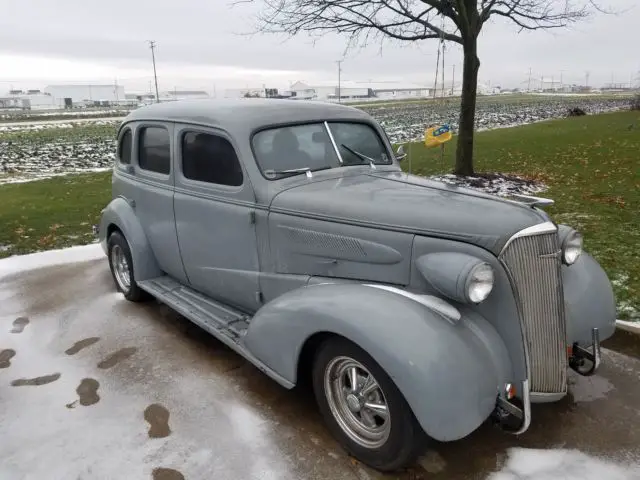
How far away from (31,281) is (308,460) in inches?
172

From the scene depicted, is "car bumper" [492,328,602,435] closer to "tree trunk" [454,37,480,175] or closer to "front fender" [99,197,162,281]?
"front fender" [99,197,162,281]

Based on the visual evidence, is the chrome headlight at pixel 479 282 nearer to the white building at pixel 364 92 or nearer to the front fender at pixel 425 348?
the front fender at pixel 425 348

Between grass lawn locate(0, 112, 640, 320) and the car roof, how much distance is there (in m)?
1.19

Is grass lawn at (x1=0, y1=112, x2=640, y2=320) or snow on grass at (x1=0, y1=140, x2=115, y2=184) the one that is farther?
snow on grass at (x1=0, y1=140, x2=115, y2=184)

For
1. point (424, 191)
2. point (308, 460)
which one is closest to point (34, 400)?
point (308, 460)

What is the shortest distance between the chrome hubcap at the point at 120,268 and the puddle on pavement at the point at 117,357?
1134 mm

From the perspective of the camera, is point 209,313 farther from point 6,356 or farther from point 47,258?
point 47,258

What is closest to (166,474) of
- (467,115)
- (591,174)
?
(467,115)

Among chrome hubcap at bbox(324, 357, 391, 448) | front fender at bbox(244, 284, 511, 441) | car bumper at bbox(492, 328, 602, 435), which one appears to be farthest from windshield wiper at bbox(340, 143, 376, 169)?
car bumper at bbox(492, 328, 602, 435)

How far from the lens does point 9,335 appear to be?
4.46 metres

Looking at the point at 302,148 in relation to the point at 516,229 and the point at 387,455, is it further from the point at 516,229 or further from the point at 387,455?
the point at 387,455

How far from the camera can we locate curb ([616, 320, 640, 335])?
3.98m

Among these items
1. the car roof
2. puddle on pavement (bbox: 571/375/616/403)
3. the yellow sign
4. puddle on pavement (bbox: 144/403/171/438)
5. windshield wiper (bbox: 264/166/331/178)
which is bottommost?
puddle on pavement (bbox: 144/403/171/438)

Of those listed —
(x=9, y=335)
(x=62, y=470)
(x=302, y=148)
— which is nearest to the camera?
(x=62, y=470)
